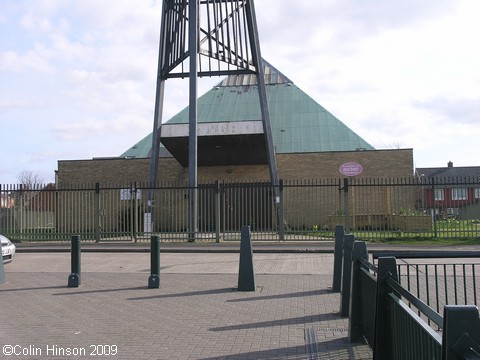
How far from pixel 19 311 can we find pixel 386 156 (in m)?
26.5

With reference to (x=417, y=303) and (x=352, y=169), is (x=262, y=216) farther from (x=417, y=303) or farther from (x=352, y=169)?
(x=417, y=303)

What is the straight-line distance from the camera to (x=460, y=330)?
98.2 inches

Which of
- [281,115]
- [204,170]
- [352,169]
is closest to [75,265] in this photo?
[352,169]

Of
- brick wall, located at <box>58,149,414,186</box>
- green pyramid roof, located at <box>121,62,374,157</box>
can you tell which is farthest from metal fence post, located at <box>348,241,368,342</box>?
green pyramid roof, located at <box>121,62,374,157</box>

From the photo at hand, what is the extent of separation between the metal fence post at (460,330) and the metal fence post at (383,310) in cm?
209

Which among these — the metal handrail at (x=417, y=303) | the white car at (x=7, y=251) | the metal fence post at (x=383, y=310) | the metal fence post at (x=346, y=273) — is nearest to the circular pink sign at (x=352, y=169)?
the white car at (x=7, y=251)

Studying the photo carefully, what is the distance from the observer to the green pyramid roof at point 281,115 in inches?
1481

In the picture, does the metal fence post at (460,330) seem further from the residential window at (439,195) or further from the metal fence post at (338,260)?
the residential window at (439,195)

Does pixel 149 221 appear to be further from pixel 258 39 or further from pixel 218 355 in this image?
pixel 218 355

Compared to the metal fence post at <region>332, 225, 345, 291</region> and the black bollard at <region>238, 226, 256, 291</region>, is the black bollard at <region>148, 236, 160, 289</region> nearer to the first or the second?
the black bollard at <region>238, 226, 256, 291</region>

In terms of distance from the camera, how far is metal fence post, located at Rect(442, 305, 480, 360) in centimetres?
247

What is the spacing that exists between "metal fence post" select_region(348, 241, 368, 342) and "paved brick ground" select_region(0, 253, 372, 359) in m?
0.17

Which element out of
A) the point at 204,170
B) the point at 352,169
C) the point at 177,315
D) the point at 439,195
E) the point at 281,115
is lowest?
the point at 177,315

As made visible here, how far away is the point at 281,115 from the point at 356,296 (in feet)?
118
